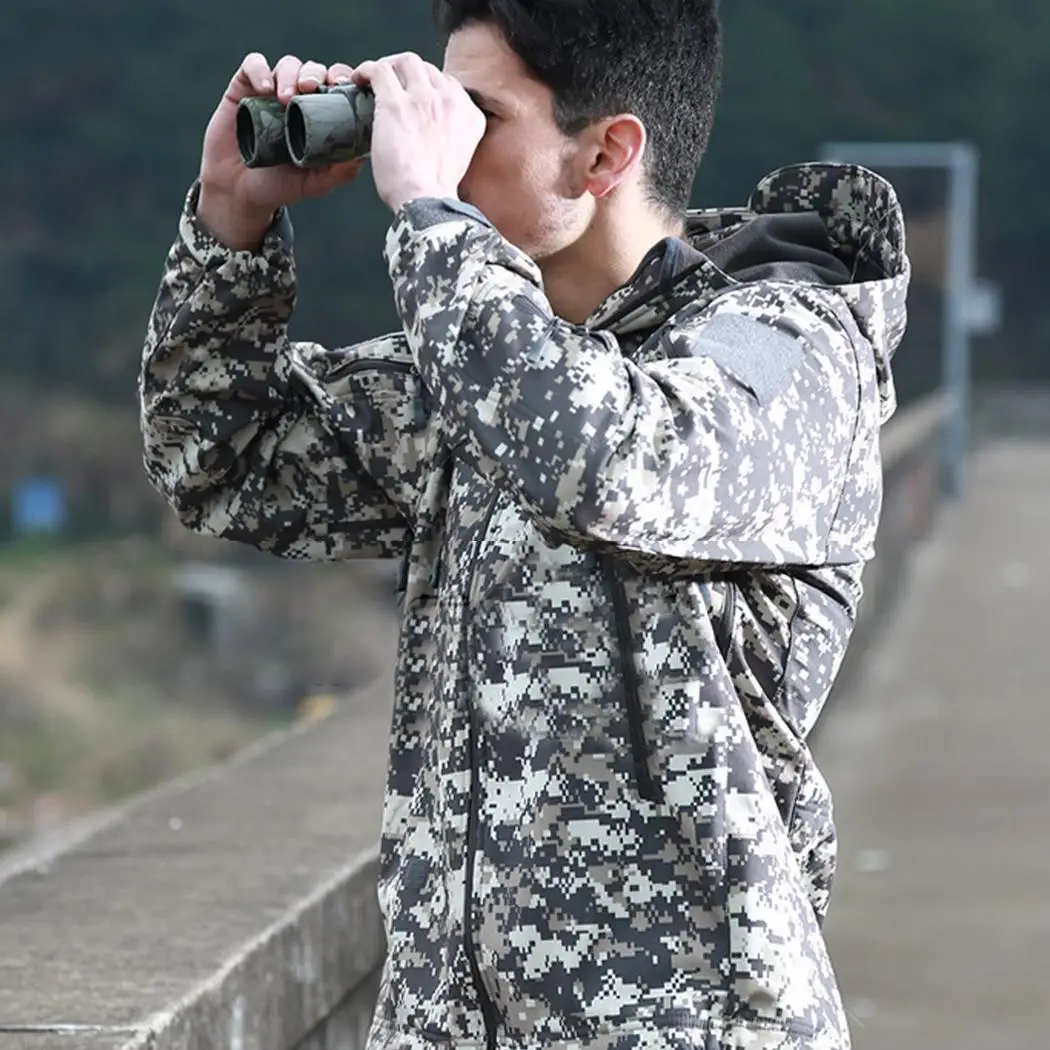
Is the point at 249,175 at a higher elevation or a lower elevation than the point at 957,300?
higher

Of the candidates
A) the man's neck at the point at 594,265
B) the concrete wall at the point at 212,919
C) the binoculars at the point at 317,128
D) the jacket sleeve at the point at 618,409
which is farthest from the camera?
the concrete wall at the point at 212,919

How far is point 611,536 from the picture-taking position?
1.95m

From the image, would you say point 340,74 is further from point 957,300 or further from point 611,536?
point 957,300

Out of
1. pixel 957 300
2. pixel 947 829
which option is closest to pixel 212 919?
pixel 947 829

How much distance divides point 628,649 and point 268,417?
0.61 m

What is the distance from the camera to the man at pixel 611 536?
6.48ft

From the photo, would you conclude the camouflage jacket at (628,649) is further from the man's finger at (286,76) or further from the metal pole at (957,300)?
the metal pole at (957,300)

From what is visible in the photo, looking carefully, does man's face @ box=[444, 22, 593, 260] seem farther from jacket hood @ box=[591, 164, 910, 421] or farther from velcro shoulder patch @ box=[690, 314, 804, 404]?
velcro shoulder patch @ box=[690, 314, 804, 404]

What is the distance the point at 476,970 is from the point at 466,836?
0.11 metres

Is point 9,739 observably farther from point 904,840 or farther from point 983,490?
point 904,840

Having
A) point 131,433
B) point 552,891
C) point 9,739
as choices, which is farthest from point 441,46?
point 131,433

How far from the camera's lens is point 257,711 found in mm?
37750

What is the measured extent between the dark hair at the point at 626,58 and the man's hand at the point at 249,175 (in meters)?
0.16

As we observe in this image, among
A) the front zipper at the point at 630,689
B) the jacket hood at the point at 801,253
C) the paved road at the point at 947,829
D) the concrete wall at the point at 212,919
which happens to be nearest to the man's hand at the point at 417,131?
the jacket hood at the point at 801,253
